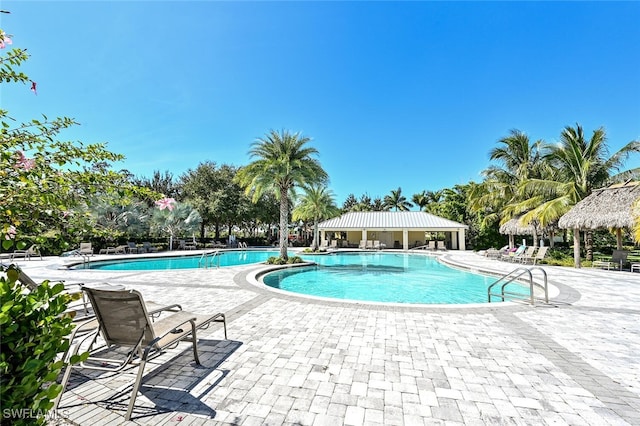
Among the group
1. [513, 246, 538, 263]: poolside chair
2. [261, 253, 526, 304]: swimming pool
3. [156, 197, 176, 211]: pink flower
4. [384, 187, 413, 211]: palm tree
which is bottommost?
[261, 253, 526, 304]: swimming pool

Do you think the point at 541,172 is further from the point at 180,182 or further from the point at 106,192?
the point at 180,182

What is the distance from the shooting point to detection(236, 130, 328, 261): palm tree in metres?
15.5

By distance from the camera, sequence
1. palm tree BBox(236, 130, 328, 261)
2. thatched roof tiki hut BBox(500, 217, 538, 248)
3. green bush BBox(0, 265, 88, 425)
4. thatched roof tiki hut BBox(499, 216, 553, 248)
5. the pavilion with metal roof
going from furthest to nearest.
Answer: the pavilion with metal roof, thatched roof tiki hut BBox(500, 217, 538, 248), thatched roof tiki hut BBox(499, 216, 553, 248), palm tree BBox(236, 130, 328, 261), green bush BBox(0, 265, 88, 425)

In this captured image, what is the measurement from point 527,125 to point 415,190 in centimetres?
2954

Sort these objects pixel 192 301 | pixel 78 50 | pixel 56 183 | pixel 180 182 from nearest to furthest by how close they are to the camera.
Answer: pixel 56 183
pixel 78 50
pixel 192 301
pixel 180 182

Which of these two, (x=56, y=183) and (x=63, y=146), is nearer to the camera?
(x=56, y=183)

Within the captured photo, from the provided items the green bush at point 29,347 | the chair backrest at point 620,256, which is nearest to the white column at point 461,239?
the chair backrest at point 620,256

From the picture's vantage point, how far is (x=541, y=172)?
2211 cm

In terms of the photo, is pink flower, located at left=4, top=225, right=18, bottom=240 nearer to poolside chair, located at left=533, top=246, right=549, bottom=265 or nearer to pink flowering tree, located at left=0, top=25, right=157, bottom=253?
pink flowering tree, located at left=0, top=25, right=157, bottom=253

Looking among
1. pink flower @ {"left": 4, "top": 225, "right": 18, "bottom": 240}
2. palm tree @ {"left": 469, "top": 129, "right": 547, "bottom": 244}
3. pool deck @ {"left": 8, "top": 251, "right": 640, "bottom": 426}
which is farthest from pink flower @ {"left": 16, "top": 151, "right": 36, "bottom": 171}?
palm tree @ {"left": 469, "top": 129, "right": 547, "bottom": 244}

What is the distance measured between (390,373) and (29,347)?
3.45 metres

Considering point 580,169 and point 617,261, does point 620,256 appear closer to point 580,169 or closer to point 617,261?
point 617,261

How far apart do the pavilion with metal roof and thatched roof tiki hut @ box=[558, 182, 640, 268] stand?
54.9 ft

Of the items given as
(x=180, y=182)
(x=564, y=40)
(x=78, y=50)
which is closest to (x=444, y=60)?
(x=564, y=40)
